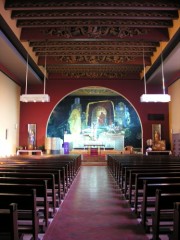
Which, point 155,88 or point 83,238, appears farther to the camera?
point 155,88

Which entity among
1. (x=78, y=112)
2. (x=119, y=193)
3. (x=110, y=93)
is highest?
(x=110, y=93)

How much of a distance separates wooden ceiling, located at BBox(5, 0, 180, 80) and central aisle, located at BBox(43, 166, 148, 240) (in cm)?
481

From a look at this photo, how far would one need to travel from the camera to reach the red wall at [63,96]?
1489 centimetres

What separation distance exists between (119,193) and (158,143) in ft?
29.5

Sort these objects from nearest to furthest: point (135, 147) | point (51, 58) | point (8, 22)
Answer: point (8, 22) < point (51, 58) < point (135, 147)

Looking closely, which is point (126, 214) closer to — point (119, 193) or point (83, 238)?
point (83, 238)

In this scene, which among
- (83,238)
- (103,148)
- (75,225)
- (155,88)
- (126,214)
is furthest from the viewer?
(103,148)

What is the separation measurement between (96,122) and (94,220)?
1670 cm

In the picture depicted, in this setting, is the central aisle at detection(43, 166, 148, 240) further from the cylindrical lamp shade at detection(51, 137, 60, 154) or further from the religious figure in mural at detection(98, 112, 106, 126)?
the religious figure in mural at detection(98, 112, 106, 126)

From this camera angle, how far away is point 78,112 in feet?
66.1

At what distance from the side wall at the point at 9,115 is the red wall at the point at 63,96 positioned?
60 cm

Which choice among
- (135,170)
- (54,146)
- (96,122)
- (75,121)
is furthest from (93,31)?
(96,122)

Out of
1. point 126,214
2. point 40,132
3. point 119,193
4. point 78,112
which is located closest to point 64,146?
point 40,132

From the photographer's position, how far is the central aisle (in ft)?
9.74
